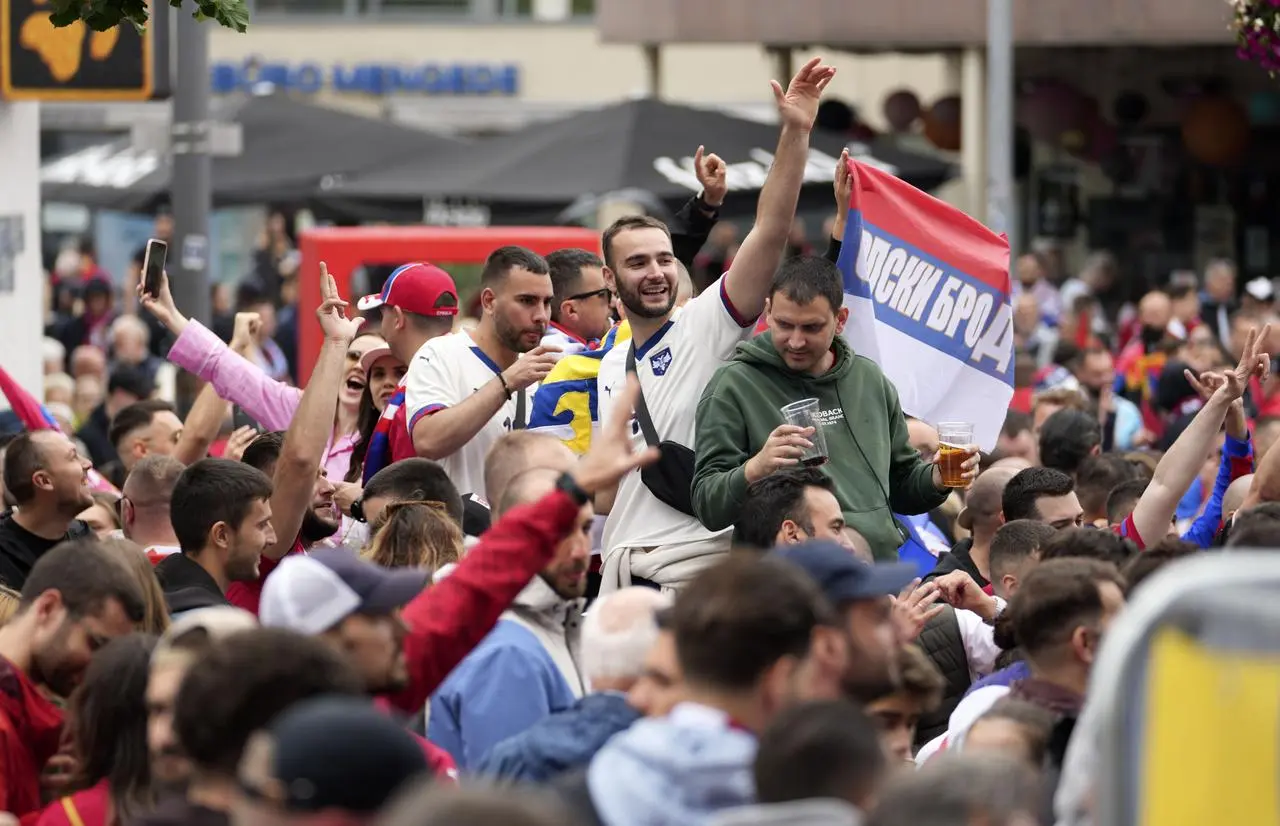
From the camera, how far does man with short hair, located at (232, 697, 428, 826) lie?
10.4 ft

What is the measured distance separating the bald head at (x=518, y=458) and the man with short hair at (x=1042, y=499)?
6.94ft

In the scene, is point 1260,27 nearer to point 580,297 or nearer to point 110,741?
point 580,297

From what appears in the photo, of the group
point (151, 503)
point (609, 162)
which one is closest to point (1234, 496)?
point (151, 503)

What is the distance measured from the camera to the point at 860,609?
435 centimetres

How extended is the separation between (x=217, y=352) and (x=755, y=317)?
2.76 m

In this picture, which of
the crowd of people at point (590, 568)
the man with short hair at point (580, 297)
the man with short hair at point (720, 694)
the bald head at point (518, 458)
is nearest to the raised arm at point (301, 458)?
the crowd of people at point (590, 568)

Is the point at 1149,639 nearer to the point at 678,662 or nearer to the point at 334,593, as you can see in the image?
the point at 678,662

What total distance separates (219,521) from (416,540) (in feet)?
2.13

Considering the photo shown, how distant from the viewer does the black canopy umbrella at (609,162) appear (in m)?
17.5

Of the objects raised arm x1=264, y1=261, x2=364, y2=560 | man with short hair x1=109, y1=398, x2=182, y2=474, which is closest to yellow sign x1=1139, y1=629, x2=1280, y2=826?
raised arm x1=264, y1=261, x2=364, y2=560

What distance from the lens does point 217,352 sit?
8.45 m

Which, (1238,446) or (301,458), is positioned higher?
(301,458)

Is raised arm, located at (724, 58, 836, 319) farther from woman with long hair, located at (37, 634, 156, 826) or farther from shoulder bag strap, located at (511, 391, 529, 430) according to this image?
woman with long hair, located at (37, 634, 156, 826)

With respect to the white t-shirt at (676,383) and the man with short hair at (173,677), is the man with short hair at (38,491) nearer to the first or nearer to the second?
the white t-shirt at (676,383)
